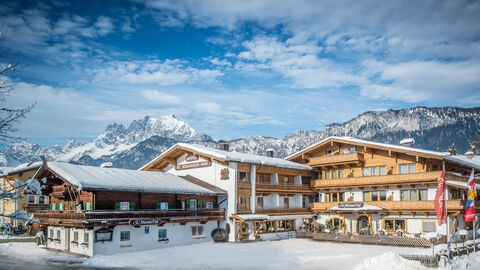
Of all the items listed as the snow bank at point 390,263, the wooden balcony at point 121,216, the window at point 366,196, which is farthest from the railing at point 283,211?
the snow bank at point 390,263

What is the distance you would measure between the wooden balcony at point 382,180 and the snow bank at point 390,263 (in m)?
16.5

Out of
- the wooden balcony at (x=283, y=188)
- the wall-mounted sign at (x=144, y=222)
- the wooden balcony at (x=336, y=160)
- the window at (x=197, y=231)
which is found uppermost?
the wooden balcony at (x=336, y=160)

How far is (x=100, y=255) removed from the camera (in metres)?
31.4

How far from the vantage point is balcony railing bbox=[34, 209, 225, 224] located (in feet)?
102

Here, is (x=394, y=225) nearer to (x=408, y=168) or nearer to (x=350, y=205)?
(x=350, y=205)

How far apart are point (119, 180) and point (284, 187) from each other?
724 inches

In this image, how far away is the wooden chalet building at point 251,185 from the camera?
136 feet

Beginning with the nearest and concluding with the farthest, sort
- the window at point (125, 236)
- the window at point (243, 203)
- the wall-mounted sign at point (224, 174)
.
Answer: the window at point (125, 236) → the window at point (243, 203) → the wall-mounted sign at point (224, 174)

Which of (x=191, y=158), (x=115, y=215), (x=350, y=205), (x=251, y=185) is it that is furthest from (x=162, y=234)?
(x=350, y=205)

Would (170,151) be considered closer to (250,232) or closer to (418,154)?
(250,232)

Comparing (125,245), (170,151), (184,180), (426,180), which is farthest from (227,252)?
(426,180)

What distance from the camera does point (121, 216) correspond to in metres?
32.7

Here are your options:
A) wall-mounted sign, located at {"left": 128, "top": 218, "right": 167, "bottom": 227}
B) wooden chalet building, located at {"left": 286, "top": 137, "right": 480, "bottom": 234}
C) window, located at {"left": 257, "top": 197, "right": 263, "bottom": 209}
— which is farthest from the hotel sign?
wall-mounted sign, located at {"left": 128, "top": 218, "right": 167, "bottom": 227}

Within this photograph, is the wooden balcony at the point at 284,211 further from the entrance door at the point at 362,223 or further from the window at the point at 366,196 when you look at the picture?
the window at the point at 366,196
